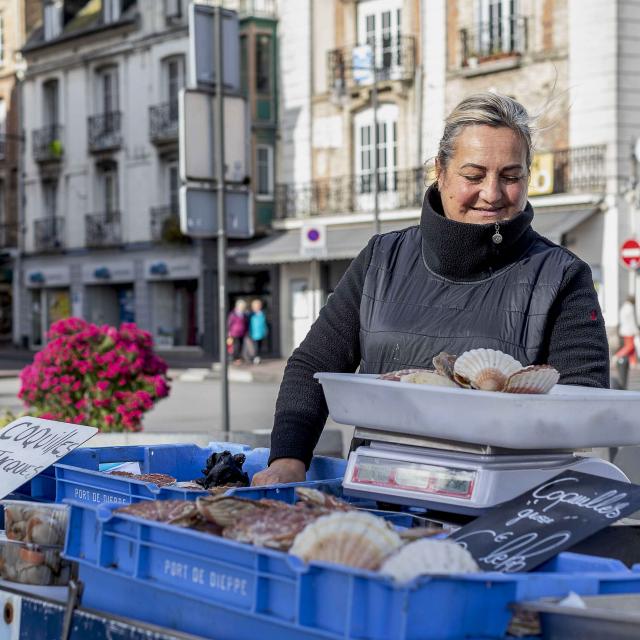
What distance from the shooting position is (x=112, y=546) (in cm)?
225

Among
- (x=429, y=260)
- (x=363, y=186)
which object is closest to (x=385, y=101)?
(x=363, y=186)

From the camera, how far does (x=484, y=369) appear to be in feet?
8.06

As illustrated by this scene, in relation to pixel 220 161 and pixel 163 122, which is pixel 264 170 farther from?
pixel 220 161

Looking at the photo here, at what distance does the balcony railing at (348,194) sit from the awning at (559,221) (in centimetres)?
423

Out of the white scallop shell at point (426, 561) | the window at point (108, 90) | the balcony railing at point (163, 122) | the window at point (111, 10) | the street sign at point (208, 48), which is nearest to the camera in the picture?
the white scallop shell at point (426, 561)

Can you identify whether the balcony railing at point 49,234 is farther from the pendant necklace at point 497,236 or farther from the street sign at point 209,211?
the pendant necklace at point 497,236

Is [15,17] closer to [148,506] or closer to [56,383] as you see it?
[56,383]

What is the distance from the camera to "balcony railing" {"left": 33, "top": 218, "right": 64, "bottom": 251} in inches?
1715

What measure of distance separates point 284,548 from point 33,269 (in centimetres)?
4451

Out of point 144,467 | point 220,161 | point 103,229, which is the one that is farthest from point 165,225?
point 144,467

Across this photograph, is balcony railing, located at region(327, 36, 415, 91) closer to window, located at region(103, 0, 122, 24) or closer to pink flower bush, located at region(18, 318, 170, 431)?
window, located at region(103, 0, 122, 24)

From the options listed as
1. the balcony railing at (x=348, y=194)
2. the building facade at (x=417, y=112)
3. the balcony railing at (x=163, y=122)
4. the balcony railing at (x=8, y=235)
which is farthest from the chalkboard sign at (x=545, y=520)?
the balcony railing at (x=8, y=235)

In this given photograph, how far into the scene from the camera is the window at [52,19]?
43.9 m

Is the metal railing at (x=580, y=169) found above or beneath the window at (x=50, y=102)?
beneath
